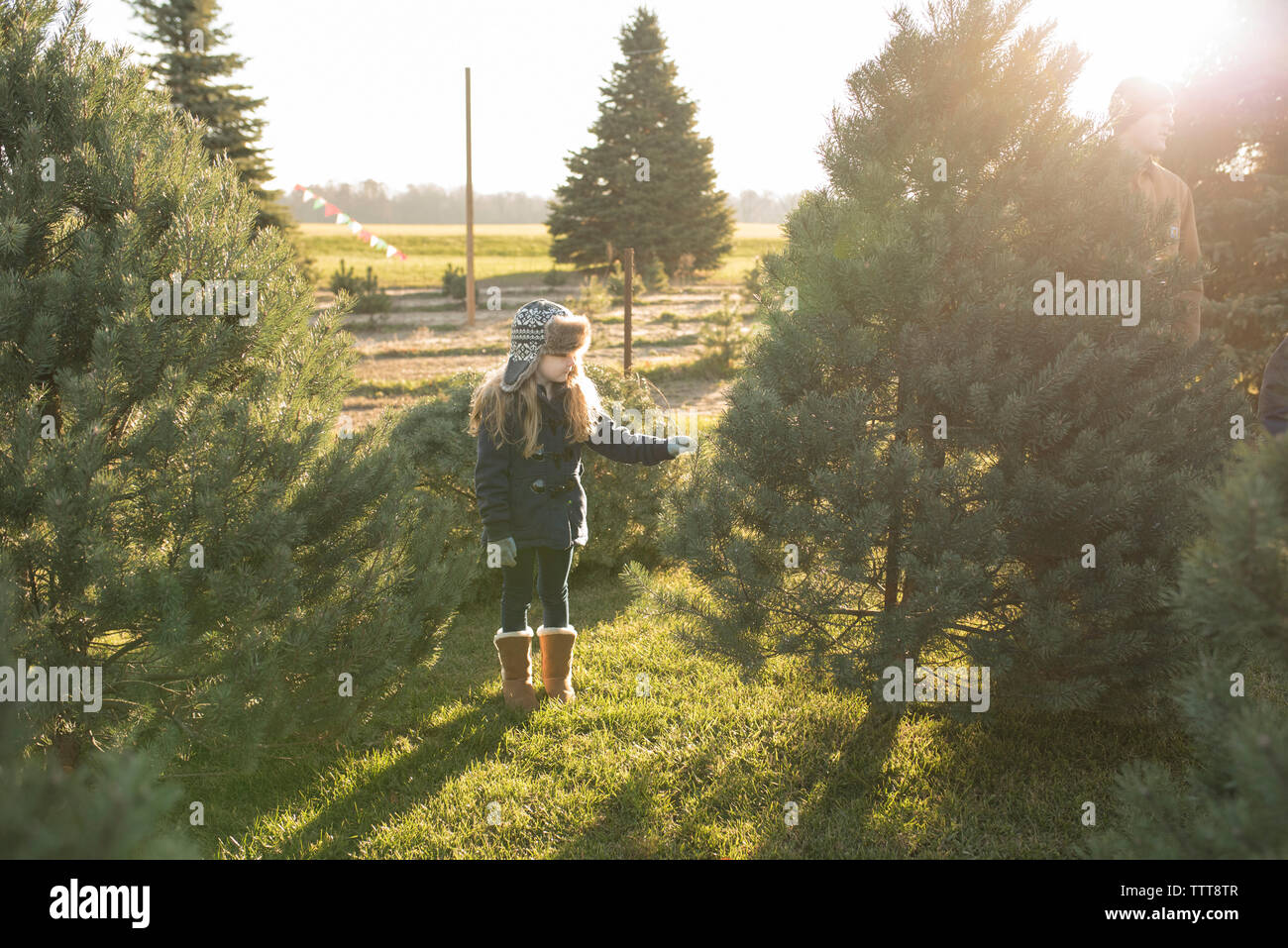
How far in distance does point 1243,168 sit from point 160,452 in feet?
35.0

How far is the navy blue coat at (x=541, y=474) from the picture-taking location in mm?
4586

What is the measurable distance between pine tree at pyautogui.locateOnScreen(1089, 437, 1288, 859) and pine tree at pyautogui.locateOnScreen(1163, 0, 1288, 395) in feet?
24.4

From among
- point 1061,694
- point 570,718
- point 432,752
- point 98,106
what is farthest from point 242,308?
point 1061,694

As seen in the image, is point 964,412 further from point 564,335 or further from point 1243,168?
point 1243,168

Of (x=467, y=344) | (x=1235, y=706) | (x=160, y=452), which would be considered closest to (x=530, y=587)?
(x=160, y=452)

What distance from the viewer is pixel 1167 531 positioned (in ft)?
11.5

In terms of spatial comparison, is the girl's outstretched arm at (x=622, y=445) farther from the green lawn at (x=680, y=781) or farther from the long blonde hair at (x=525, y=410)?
the green lawn at (x=680, y=781)

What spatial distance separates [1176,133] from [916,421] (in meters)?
7.80

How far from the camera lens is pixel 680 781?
13.1 ft

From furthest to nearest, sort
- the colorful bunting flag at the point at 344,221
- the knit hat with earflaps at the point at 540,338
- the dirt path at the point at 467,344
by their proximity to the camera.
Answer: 1. the colorful bunting flag at the point at 344,221
2. the dirt path at the point at 467,344
3. the knit hat with earflaps at the point at 540,338

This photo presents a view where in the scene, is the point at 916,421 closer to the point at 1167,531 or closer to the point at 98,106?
the point at 1167,531

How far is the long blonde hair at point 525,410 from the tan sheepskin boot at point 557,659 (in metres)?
1.12

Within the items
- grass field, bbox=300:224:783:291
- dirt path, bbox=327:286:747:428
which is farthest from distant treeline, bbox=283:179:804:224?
dirt path, bbox=327:286:747:428

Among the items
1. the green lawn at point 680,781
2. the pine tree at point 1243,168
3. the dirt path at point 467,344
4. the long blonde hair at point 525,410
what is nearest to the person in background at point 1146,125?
the green lawn at point 680,781
